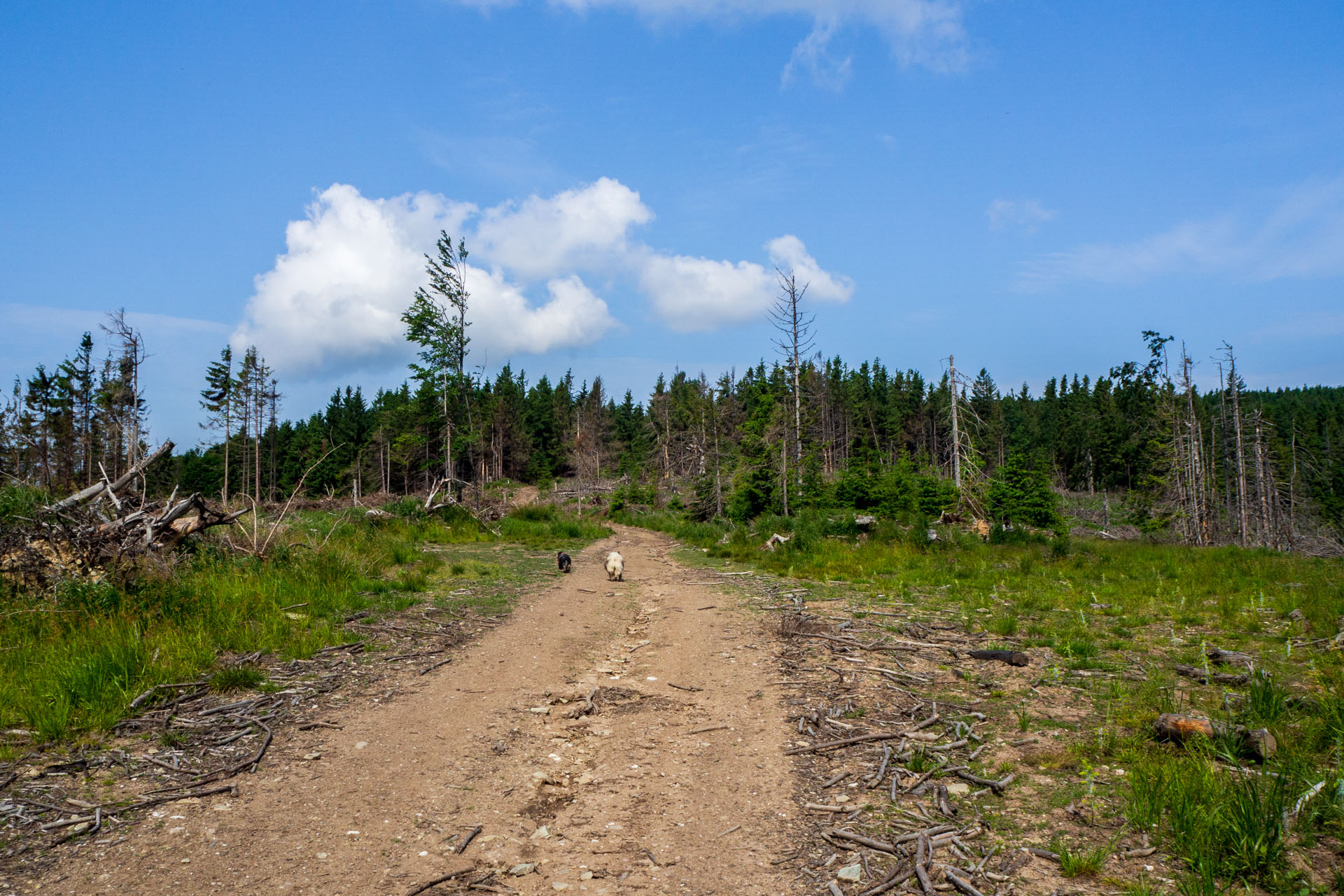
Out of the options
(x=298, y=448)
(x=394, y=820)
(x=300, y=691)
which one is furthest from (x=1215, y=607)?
(x=298, y=448)

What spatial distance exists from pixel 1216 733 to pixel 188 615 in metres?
10.9

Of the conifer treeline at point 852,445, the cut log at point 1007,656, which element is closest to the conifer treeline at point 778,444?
the conifer treeline at point 852,445

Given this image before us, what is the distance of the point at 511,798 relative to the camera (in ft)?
15.8

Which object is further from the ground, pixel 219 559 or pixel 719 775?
pixel 219 559

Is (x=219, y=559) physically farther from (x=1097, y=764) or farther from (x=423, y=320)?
(x=423, y=320)

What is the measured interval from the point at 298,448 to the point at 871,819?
3402 inches

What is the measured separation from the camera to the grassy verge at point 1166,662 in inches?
144

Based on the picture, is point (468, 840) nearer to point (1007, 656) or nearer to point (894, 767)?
point (894, 767)

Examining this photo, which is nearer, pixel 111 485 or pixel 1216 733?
pixel 1216 733

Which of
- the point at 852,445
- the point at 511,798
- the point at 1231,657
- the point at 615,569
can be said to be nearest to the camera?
the point at 511,798

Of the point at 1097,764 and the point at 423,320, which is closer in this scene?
the point at 1097,764

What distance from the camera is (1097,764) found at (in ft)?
16.0

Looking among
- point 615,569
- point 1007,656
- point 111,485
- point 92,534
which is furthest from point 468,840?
point 615,569

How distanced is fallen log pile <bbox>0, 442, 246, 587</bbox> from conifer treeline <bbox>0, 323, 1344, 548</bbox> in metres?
1.31
